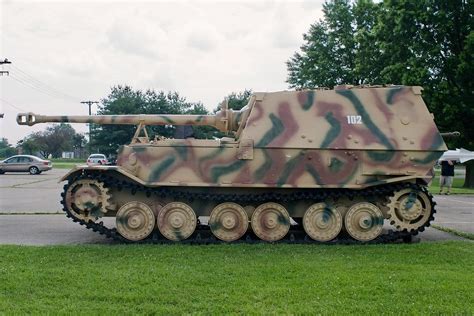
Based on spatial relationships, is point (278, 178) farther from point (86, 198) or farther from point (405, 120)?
point (86, 198)

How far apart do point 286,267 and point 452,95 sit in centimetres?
2223

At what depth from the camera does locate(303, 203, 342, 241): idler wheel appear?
10586 millimetres

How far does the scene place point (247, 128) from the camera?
10.6 m

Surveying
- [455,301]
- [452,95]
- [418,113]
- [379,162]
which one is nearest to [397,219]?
[379,162]

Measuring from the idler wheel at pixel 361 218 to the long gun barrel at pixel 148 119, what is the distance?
3.01 metres

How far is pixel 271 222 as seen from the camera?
10531 millimetres

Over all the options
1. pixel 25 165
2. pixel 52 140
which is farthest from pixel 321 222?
pixel 52 140

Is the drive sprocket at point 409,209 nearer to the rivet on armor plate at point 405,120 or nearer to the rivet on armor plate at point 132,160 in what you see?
the rivet on armor plate at point 405,120

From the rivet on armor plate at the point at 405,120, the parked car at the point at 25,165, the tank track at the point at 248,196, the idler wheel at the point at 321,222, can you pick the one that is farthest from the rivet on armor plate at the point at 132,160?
the parked car at the point at 25,165

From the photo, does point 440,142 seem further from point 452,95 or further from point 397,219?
point 452,95

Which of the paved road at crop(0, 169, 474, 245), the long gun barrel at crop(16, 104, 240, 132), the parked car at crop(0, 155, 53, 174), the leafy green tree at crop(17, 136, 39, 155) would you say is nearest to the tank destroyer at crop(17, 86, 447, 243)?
the long gun barrel at crop(16, 104, 240, 132)

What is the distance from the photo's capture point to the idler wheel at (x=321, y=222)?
1059 cm

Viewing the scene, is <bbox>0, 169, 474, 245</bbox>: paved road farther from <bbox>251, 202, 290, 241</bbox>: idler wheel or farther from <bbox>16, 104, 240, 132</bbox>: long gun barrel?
<bbox>251, 202, 290, 241</bbox>: idler wheel

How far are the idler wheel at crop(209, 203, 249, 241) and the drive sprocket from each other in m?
2.85
